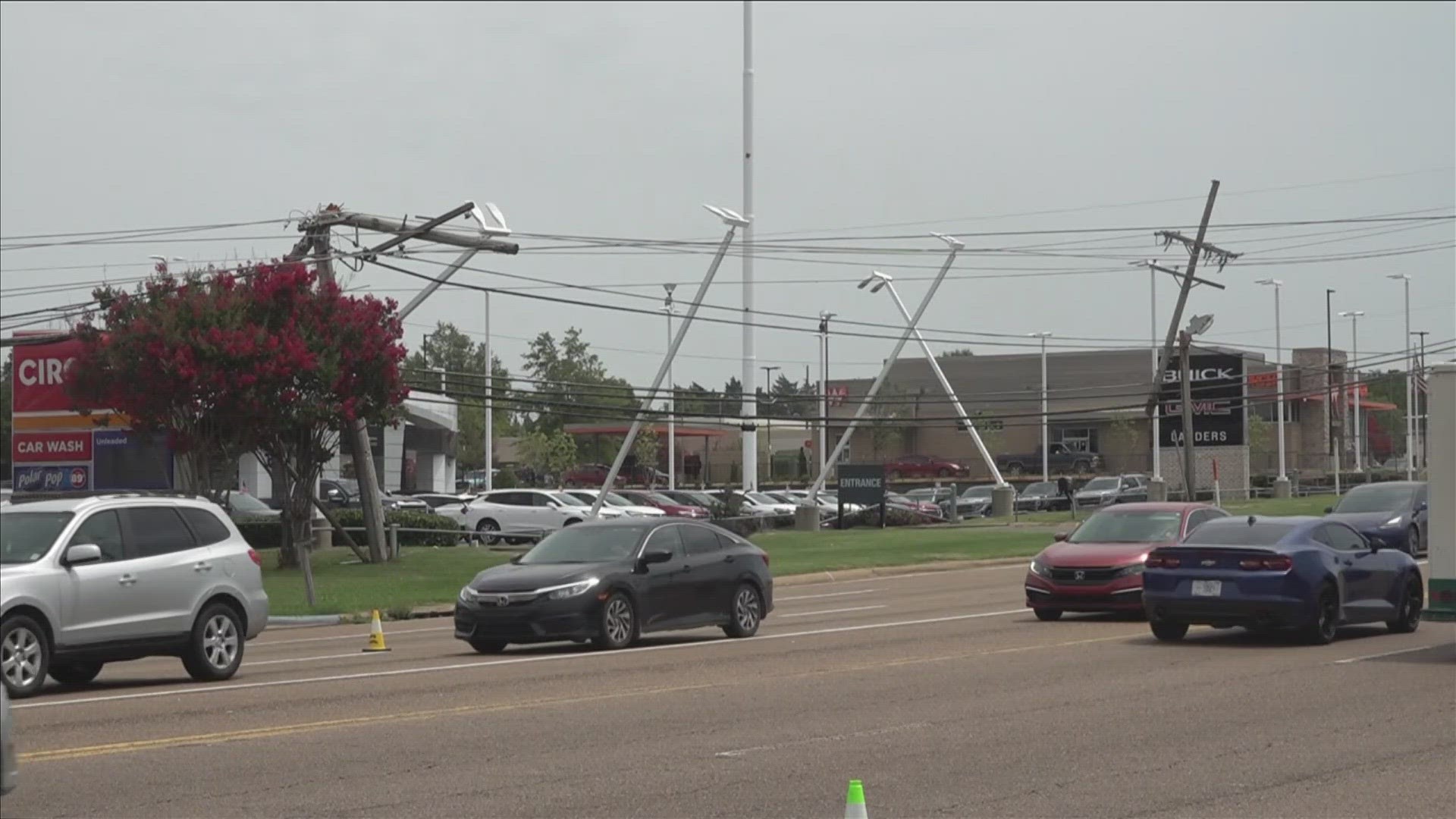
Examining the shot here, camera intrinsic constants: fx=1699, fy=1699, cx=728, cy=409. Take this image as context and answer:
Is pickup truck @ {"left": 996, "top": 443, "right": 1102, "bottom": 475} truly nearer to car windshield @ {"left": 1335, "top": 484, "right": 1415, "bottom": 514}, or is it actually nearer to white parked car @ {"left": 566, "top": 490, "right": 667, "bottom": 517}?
white parked car @ {"left": 566, "top": 490, "right": 667, "bottom": 517}

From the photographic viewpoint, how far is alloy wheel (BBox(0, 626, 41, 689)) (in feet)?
46.4

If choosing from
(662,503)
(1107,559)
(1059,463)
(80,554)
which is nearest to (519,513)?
(662,503)

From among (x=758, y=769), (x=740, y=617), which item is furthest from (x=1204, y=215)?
(x=758, y=769)

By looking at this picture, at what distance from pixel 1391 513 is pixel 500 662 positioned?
68.2ft

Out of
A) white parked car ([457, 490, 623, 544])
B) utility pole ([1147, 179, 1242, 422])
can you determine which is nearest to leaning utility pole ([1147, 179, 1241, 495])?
utility pole ([1147, 179, 1242, 422])

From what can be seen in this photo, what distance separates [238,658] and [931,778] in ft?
28.5

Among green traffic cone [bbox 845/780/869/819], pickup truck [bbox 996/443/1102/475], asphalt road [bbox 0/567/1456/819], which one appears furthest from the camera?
pickup truck [bbox 996/443/1102/475]

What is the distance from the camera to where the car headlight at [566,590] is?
728 inches

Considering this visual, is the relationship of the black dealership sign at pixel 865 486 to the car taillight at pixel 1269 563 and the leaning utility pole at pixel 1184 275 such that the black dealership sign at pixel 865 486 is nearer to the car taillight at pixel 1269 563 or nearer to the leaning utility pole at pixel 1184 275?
the leaning utility pole at pixel 1184 275

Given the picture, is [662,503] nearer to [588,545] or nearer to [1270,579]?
[588,545]

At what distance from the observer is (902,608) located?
84.6 ft

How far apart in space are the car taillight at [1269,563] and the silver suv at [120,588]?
10.5m

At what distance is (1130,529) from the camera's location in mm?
23047

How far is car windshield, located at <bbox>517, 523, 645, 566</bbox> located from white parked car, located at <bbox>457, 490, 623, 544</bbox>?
30.1 metres
